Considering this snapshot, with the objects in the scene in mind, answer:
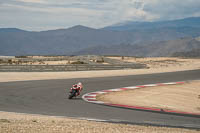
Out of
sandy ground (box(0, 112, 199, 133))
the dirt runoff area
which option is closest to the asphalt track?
sandy ground (box(0, 112, 199, 133))

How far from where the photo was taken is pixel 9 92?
18.0 meters

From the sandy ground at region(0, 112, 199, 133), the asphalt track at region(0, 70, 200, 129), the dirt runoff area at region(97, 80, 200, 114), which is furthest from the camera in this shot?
the dirt runoff area at region(97, 80, 200, 114)

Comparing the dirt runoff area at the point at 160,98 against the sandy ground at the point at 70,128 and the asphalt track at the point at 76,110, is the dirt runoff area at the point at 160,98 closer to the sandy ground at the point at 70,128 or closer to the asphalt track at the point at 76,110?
the asphalt track at the point at 76,110

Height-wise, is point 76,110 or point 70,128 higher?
point 70,128

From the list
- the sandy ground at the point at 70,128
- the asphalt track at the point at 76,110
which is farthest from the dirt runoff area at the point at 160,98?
the sandy ground at the point at 70,128

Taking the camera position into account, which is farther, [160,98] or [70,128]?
[160,98]

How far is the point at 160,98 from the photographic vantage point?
16.6 meters

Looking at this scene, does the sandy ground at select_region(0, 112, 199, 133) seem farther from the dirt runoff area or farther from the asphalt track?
the dirt runoff area

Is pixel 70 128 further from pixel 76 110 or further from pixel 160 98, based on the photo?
A: pixel 160 98

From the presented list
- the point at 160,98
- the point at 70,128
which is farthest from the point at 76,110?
the point at 160,98

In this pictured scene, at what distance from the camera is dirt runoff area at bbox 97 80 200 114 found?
14.5m

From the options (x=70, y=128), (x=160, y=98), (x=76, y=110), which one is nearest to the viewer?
(x=70, y=128)

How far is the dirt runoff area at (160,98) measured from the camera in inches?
569

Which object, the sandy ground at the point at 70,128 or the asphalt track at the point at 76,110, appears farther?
the asphalt track at the point at 76,110
